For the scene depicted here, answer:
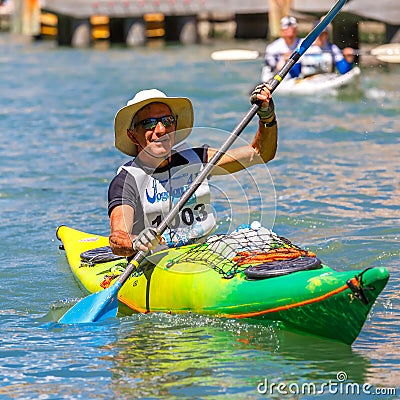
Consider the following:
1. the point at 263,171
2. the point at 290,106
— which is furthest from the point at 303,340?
→ the point at 290,106

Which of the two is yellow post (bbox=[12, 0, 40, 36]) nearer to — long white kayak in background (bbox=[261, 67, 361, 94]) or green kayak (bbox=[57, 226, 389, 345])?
long white kayak in background (bbox=[261, 67, 361, 94])

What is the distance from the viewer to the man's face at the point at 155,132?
4.77 m

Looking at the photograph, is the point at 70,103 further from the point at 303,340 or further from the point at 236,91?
the point at 303,340

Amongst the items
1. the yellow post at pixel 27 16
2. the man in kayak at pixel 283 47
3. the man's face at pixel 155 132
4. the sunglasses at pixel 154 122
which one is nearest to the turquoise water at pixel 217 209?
the man in kayak at pixel 283 47

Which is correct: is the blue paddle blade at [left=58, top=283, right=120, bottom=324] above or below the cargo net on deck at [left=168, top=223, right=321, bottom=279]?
below

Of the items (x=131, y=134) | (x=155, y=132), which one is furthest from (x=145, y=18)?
(x=155, y=132)

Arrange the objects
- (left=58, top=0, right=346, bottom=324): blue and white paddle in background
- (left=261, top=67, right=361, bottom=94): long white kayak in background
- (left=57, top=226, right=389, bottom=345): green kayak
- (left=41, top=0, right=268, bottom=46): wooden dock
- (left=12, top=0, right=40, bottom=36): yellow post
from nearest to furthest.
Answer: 1. (left=57, top=226, right=389, bottom=345): green kayak
2. (left=58, top=0, right=346, bottom=324): blue and white paddle in background
3. (left=261, top=67, right=361, bottom=94): long white kayak in background
4. (left=41, top=0, right=268, bottom=46): wooden dock
5. (left=12, top=0, right=40, bottom=36): yellow post

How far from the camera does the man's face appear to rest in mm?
4773

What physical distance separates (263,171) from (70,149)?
6.97 feet

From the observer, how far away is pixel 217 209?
289 inches

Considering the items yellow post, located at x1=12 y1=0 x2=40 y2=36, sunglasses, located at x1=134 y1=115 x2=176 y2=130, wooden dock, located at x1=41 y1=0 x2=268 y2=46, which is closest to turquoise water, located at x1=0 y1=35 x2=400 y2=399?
sunglasses, located at x1=134 y1=115 x2=176 y2=130

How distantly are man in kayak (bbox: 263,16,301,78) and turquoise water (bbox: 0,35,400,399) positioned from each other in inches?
19.9

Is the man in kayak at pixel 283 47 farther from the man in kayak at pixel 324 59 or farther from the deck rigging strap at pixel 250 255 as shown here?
the deck rigging strap at pixel 250 255

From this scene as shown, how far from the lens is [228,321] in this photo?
4.53 metres
